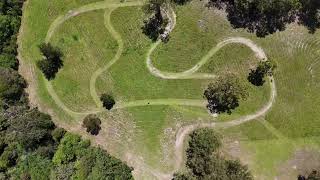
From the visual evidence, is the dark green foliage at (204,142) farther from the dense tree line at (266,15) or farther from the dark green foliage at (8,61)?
the dark green foliage at (8,61)

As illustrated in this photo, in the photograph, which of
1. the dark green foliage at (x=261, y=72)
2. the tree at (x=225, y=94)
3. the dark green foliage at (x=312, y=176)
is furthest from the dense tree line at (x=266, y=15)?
the dark green foliage at (x=312, y=176)

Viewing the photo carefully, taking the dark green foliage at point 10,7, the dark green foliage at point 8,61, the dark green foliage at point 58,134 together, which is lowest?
the dark green foliage at point 58,134

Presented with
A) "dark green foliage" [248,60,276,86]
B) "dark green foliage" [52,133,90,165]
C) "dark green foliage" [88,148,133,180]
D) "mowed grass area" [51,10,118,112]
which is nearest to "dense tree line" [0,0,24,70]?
"mowed grass area" [51,10,118,112]

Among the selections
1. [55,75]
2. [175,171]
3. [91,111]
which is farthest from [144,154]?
[55,75]

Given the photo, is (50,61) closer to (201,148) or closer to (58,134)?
(58,134)

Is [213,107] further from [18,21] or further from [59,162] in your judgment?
[18,21]

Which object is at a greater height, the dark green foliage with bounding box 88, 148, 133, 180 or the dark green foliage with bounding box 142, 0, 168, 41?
the dark green foliage with bounding box 142, 0, 168, 41

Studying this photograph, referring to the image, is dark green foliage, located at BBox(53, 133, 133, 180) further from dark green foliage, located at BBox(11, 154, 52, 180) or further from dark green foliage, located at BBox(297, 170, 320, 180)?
dark green foliage, located at BBox(297, 170, 320, 180)
